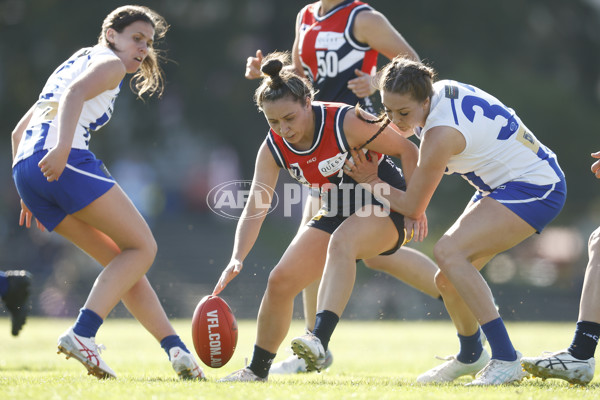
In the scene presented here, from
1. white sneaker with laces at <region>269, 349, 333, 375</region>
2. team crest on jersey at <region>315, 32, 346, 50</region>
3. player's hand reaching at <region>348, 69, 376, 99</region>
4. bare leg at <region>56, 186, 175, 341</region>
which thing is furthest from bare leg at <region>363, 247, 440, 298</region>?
bare leg at <region>56, 186, 175, 341</region>

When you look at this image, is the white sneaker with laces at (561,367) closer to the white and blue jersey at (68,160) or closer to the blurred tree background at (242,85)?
the white and blue jersey at (68,160)

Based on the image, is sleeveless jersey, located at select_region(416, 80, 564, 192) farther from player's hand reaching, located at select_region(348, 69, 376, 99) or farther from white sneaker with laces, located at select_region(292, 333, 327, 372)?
white sneaker with laces, located at select_region(292, 333, 327, 372)

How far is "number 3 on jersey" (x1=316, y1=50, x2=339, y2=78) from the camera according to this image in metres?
5.85

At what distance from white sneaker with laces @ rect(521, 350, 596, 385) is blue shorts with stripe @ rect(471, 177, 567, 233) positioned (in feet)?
2.33

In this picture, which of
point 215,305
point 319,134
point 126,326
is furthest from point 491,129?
point 126,326

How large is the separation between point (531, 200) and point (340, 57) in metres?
1.89

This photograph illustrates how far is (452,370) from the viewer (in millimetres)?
5023

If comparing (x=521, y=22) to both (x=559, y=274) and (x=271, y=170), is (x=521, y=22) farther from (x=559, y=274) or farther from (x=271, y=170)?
(x=271, y=170)

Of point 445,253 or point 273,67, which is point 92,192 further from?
point 445,253

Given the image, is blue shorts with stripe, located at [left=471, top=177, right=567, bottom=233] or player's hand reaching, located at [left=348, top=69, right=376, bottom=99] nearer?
blue shorts with stripe, located at [left=471, top=177, right=567, bottom=233]

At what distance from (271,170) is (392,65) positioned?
0.95 meters

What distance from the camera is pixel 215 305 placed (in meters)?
4.86

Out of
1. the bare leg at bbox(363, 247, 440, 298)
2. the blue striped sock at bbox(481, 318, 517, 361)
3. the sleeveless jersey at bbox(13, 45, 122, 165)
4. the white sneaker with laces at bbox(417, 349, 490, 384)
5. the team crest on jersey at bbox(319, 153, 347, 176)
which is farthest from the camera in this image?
the bare leg at bbox(363, 247, 440, 298)

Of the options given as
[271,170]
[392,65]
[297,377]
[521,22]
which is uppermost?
[521,22]
